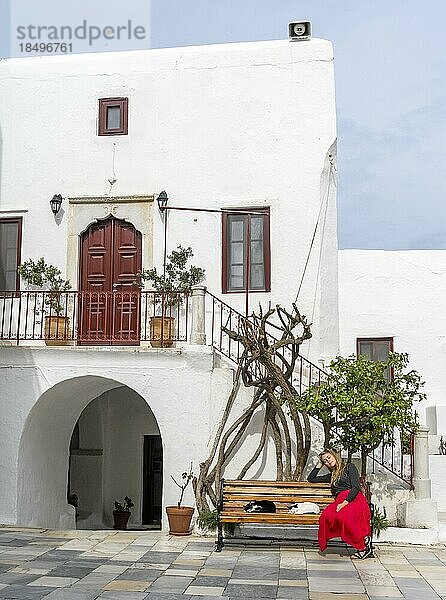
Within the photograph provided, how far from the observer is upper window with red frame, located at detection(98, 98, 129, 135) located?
14.6 metres

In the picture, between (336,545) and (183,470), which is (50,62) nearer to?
(183,470)

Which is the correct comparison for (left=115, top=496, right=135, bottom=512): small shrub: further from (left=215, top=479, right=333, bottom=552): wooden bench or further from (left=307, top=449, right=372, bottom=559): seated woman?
(left=307, top=449, right=372, bottom=559): seated woman

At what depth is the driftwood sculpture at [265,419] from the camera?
11703 millimetres

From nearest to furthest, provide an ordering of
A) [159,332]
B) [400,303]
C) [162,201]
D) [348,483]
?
[348,483] → [159,332] → [162,201] → [400,303]

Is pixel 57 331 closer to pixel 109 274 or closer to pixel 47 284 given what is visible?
pixel 47 284

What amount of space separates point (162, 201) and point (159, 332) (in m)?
2.53

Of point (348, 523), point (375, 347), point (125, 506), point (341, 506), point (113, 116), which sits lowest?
point (125, 506)

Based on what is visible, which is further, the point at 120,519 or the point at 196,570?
the point at 120,519

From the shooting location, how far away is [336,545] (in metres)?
10.4

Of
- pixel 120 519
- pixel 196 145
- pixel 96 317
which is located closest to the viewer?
pixel 96 317

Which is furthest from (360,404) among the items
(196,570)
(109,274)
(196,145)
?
(196,145)

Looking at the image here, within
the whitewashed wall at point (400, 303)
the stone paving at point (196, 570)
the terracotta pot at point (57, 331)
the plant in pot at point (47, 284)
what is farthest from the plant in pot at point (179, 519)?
the whitewashed wall at point (400, 303)

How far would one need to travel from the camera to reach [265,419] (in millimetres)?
12008

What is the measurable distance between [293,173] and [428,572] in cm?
709
